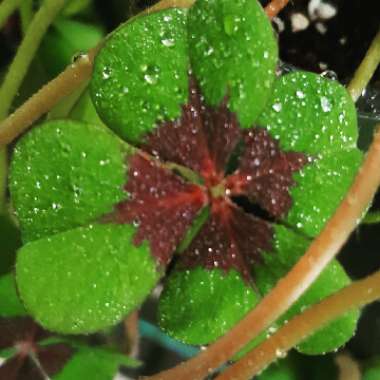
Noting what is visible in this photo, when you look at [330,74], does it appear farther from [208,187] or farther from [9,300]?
[9,300]

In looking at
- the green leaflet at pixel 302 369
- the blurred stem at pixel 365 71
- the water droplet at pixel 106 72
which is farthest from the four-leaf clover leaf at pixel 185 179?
the green leaflet at pixel 302 369

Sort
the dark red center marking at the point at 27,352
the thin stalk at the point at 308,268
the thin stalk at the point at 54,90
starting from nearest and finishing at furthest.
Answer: the thin stalk at the point at 308,268 < the thin stalk at the point at 54,90 < the dark red center marking at the point at 27,352

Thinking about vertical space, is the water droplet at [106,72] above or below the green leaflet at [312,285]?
above

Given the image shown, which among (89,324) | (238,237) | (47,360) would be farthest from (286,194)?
(47,360)

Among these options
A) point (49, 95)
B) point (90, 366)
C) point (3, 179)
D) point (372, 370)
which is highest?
point (49, 95)

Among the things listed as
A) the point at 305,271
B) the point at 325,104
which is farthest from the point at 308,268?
the point at 325,104

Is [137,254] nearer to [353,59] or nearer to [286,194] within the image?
[286,194]

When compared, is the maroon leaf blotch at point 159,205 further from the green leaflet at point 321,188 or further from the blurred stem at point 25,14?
the blurred stem at point 25,14
